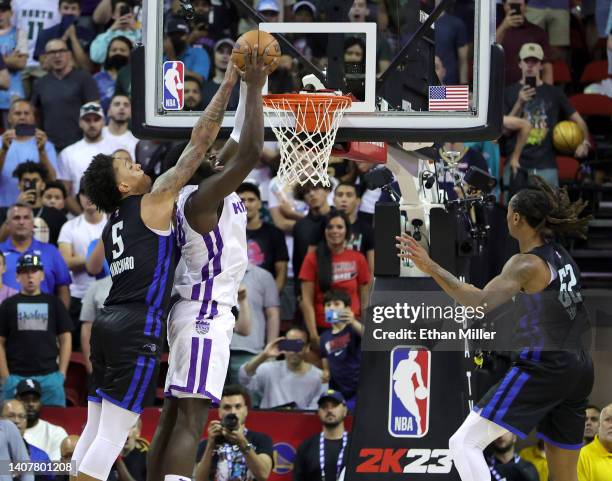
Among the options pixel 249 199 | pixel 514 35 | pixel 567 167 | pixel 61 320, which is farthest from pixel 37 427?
pixel 514 35

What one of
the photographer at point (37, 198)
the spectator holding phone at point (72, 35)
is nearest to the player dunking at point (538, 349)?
the photographer at point (37, 198)

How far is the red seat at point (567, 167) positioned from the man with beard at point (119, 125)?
4.23 meters

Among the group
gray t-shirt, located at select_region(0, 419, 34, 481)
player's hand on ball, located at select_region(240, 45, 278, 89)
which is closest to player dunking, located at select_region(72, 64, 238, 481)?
player's hand on ball, located at select_region(240, 45, 278, 89)

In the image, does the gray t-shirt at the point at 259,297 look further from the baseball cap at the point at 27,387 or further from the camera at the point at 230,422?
the baseball cap at the point at 27,387

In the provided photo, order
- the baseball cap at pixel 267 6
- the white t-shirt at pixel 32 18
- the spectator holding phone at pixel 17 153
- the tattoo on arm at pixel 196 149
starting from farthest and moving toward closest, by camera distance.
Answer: the white t-shirt at pixel 32 18 → the baseball cap at pixel 267 6 → the spectator holding phone at pixel 17 153 → the tattoo on arm at pixel 196 149

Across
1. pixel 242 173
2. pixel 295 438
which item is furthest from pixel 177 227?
pixel 295 438

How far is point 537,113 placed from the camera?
12562 mm

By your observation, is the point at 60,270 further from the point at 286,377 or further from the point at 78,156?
the point at 286,377

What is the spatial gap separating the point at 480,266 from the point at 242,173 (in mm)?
4809

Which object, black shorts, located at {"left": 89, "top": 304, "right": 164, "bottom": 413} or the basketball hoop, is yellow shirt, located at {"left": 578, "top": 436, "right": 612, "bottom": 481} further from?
black shorts, located at {"left": 89, "top": 304, "right": 164, "bottom": 413}

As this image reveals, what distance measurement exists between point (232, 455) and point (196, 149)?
342cm

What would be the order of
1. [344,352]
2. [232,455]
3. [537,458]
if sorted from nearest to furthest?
1. [232,455]
2. [537,458]
3. [344,352]

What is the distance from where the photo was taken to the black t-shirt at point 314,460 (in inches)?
372

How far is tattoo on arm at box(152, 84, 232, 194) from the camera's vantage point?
659 centimetres
